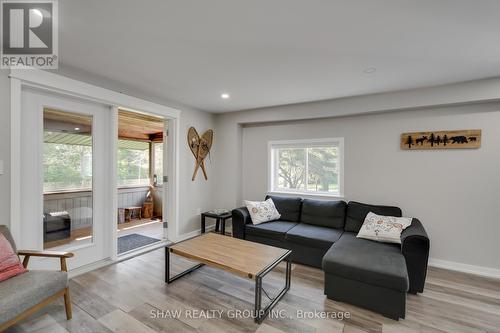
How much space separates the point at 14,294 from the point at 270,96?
3.41 meters

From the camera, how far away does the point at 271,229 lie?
3490 millimetres

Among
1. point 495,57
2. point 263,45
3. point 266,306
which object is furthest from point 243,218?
point 495,57

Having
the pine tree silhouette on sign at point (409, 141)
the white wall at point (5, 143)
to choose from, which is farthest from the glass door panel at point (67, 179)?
the pine tree silhouette on sign at point (409, 141)

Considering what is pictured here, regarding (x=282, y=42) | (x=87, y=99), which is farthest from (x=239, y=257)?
(x=87, y=99)

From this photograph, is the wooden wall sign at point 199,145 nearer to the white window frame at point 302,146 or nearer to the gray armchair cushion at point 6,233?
the white window frame at point 302,146

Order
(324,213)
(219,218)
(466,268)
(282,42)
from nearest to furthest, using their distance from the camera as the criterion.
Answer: (282,42) < (466,268) < (324,213) < (219,218)

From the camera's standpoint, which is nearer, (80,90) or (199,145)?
(80,90)

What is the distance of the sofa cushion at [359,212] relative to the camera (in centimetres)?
325

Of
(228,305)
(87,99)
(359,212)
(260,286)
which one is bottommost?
(228,305)

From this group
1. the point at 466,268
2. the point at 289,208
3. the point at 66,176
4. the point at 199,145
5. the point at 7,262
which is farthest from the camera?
the point at 199,145

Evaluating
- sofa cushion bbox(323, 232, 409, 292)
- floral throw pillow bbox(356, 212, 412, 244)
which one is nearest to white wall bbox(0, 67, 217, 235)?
sofa cushion bbox(323, 232, 409, 292)

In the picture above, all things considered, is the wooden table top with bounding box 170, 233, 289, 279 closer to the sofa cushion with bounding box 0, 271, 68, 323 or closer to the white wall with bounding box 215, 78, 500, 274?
the sofa cushion with bounding box 0, 271, 68, 323

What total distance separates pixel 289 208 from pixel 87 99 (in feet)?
10.7

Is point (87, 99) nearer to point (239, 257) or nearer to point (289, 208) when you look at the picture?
→ point (239, 257)
